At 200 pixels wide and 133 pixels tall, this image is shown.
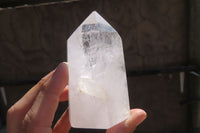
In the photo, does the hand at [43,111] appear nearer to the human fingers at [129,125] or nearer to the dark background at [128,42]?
the human fingers at [129,125]

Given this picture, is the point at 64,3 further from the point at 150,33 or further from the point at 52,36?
the point at 150,33

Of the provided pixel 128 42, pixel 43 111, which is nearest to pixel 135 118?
pixel 43 111

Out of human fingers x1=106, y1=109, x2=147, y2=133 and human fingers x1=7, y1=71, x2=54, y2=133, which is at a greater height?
human fingers x1=7, y1=71, x2=54, y2=133

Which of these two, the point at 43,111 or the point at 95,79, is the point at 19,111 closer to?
the point at 43,111

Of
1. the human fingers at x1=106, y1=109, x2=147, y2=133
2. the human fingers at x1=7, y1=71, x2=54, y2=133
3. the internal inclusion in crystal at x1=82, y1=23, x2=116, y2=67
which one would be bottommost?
the human fingers at x1=106, y1=109, x2=147, y2=133

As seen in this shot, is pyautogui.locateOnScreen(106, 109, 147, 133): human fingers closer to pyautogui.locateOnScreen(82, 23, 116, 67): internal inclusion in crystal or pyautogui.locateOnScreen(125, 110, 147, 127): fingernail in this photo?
pyautogui.locateOnScreen(125, 110, 147, 127): fingernail

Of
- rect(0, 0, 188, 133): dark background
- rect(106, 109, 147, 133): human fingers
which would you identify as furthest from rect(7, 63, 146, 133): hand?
rect(0, 0, 188, 133): dark background

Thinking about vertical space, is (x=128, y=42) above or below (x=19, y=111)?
above
